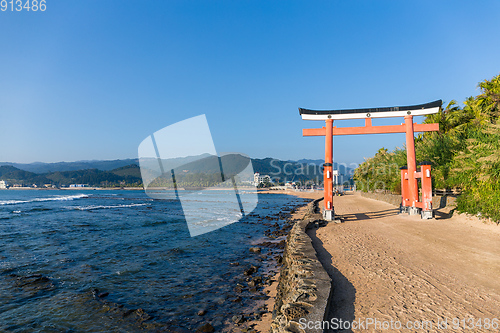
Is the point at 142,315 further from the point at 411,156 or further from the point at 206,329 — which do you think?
the point at 411,156

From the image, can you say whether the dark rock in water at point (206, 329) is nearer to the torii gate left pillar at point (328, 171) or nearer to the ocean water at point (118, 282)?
the ocean water at point (118, 282)

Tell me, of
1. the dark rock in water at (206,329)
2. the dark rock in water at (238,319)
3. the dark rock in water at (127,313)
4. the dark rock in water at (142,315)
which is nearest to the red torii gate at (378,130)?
the dark rock in water at (238,319)

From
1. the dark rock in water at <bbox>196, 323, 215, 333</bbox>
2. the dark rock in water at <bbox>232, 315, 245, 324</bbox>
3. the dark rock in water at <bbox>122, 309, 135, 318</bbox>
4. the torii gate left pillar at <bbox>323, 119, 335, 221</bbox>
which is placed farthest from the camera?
the torii gate left pillar at <bbox>323, 119, 335, 221</bbox>

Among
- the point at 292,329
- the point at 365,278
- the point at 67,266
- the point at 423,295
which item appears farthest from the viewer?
the point at 67,266

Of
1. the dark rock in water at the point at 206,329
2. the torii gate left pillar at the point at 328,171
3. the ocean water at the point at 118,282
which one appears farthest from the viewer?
the torii gate left pillar at the point at 328,171

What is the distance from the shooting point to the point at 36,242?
14.3 m

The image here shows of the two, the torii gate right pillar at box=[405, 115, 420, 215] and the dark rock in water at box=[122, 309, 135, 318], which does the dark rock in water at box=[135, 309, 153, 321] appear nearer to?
the dark rock in water at box=[122, 309, 135, 318]

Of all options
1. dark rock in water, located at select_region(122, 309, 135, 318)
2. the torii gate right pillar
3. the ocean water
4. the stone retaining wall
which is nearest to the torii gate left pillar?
the torii gate right pillar

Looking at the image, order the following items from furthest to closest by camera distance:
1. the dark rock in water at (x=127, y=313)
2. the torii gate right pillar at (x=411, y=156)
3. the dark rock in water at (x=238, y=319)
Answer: the torii gate right pillar at (x=411, y=156), the dark rock in water at (x=127, y=313), the dark rock in water at (x=238, y=319)

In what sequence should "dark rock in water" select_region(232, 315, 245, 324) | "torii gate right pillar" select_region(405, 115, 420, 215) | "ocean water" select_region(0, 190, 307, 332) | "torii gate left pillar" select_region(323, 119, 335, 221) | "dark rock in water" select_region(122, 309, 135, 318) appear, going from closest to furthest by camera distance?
"dark rock in water" select_region(232, 315, 245, 324), "ocean water" select_region(0, 190, 307, 332), "dark rock in water" select_region(122, 309, 135, 318), "torii gate left pillar" select_region(323, 119, 335, 221), "torii gate right pillar" select_region(405, 115, 420, 215)

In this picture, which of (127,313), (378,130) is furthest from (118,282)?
(378,130)

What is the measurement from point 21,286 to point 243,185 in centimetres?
14610

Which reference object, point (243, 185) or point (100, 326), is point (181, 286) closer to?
point (100, 326)

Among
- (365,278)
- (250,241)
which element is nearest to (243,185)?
(250,241)
